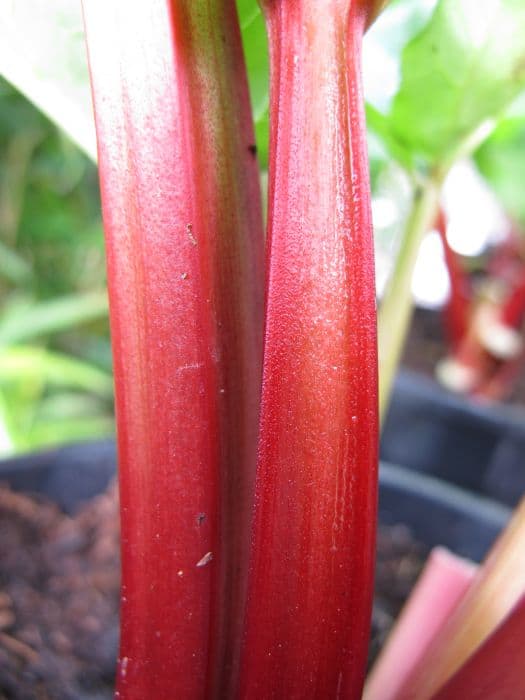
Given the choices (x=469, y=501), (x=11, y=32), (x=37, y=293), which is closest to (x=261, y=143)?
(x=11, y=32)

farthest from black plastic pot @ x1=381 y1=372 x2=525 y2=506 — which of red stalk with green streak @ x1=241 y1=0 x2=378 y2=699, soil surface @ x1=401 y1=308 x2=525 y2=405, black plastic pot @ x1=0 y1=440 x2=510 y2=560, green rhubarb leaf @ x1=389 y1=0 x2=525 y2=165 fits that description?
red stalk with green streak @ x1=241 y1=0 x2=378 y2=699

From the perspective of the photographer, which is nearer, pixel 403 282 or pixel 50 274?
pixel 403 282

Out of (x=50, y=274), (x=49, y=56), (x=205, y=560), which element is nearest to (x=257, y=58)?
(x=49, y=56)

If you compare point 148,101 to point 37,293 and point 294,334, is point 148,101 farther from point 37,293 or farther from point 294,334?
point 37,293

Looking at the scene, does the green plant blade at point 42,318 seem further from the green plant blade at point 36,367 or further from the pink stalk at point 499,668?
the pink stalk at point 499,668

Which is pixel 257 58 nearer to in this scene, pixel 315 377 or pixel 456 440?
pixel 315 377
